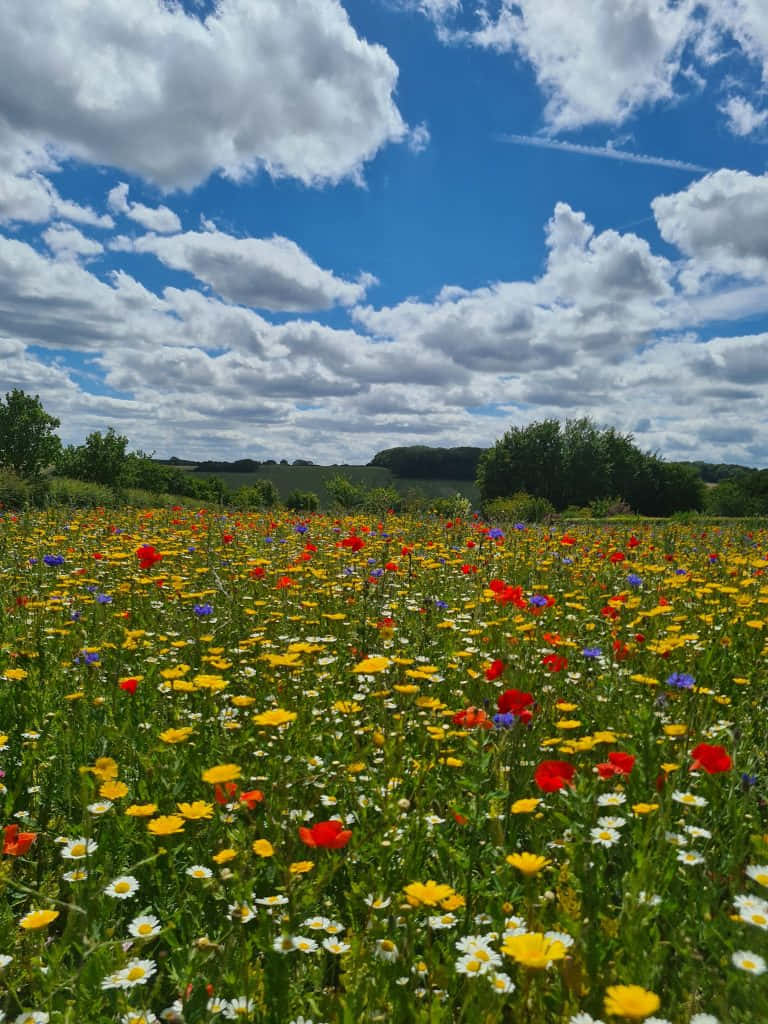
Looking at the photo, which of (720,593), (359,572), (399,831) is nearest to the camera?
(399,831)

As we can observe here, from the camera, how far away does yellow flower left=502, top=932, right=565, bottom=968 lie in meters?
1.11

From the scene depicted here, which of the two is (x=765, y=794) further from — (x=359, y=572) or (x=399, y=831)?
(x=359, y=572)

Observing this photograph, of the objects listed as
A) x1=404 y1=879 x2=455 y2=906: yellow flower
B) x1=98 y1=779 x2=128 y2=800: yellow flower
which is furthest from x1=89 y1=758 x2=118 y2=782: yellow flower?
x1=404 y1=879 x2=455 y2=906: yellow flower

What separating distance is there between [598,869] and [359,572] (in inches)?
153

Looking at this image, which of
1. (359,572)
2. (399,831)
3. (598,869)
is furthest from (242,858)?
(359,572)

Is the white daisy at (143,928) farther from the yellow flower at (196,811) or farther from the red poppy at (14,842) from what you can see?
the red poppy at (14,842)

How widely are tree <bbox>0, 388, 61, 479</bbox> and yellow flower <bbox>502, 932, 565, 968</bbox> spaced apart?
72913 mm

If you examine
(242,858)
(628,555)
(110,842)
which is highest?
(628,555)

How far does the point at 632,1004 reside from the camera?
97cm

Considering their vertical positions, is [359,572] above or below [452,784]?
above

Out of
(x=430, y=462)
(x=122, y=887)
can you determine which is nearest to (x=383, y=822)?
(x=122, y=887)

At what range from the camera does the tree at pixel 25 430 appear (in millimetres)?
66250

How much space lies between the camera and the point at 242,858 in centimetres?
158

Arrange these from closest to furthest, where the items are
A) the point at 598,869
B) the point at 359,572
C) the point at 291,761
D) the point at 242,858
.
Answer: the point at 242,858
the point at 598,869
the point at 291,761
the point at 359,572
